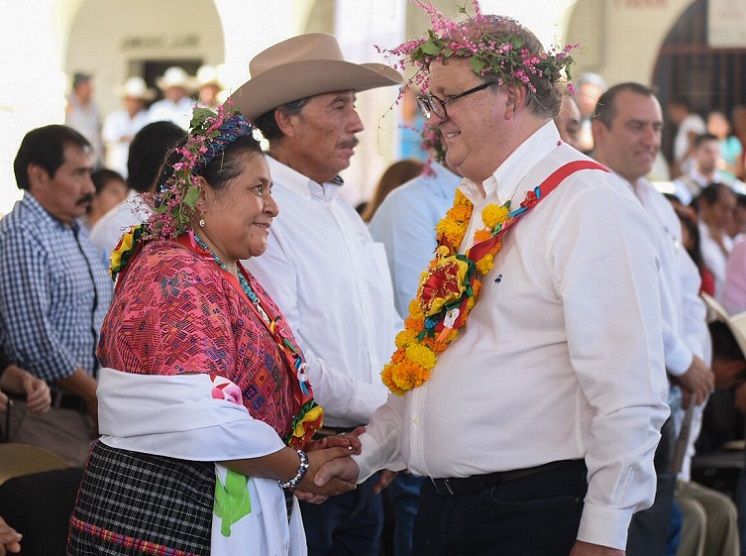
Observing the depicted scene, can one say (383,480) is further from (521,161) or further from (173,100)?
(173,100)

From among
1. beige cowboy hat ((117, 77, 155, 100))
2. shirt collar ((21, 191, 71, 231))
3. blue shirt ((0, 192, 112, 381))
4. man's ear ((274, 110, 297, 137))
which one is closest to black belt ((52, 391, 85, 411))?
blue shirt ((0, 192, 112, 381))

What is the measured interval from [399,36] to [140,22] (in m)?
9.32

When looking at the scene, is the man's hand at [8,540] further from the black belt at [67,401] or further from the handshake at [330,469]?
the black belt at [67,401]

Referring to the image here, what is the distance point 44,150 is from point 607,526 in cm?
335

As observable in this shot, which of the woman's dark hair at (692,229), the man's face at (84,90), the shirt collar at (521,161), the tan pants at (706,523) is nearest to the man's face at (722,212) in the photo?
the woman's dark hair at (692,229)

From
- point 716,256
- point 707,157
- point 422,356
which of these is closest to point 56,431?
point 422,356

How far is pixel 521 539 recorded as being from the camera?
2877 millimetres

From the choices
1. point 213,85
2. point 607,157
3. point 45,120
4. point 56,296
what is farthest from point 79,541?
point 213,85

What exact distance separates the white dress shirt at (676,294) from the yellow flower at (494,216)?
5.06 feet

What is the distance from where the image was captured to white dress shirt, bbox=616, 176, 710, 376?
4.45m

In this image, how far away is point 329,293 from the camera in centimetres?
389

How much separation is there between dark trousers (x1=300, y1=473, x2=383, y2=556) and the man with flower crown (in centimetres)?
80

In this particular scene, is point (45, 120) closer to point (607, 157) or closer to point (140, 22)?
point (607, 157)

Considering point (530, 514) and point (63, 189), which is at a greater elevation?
point (63, 189)
